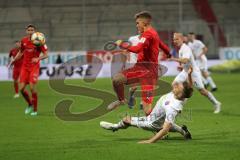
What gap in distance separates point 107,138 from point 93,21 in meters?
29.5

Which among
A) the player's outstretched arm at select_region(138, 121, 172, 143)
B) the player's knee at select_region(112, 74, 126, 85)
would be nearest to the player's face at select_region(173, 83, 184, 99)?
the player's outstretched arm at select_region(138, 121, 172, 143)

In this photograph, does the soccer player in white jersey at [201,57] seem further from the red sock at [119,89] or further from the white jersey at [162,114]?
the white jersey at [162,114]

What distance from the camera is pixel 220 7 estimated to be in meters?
45.7

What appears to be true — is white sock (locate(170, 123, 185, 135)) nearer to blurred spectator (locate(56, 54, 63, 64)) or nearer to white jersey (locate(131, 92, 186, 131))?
white jersey (locate(131, 92, 186, 131))

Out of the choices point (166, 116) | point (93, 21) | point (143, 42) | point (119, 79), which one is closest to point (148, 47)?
point (143, 42)

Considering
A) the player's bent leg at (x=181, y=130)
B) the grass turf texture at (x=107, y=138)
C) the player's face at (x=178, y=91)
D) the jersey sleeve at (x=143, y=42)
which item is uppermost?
the jersey sleeve at (x=143, y=42)

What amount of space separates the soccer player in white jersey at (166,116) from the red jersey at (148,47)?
1.39m

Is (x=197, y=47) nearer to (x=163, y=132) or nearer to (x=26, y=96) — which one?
(x=26, y=96)

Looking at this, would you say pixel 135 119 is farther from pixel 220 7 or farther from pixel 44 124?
pixel 220 7

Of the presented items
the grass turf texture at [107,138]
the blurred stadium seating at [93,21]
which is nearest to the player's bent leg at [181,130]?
the grass turf texture at [107,138]

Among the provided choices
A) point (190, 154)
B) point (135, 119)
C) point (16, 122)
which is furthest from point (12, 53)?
point (190, 154)

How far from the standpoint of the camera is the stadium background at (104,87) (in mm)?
11422

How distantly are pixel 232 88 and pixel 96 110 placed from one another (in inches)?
396

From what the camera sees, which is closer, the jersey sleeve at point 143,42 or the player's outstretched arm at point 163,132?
the player's outstretched arm at point 163,132
